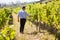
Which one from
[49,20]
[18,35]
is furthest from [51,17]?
[18,35]

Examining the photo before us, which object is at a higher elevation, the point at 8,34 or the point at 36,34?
the point at 8,34

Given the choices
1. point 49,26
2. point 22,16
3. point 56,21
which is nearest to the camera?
point 56,21

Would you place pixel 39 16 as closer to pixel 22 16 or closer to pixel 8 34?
pixel 22 16

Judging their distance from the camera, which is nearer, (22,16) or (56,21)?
(56,21)

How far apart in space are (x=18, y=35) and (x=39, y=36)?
1.28 metres

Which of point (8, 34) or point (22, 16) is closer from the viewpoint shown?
point (8, 34)

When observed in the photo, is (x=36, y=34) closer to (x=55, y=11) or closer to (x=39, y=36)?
(x=39, y=36)

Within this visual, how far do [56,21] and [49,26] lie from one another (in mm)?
2266

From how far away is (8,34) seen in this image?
6898 millimetres

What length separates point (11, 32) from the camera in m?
7.02

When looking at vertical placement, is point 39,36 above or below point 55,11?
below

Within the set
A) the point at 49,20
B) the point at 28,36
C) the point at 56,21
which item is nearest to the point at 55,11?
the point at 56,21

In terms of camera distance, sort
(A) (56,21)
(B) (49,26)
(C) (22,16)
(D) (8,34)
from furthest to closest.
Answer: (B) (49,26)
(C) (22,16)
(A) (56,21)
(D) (8,34)

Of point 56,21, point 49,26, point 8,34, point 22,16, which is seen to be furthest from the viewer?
point 49,26
